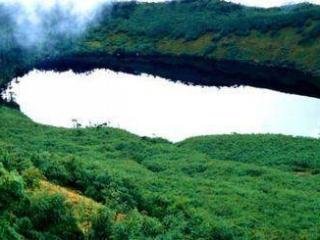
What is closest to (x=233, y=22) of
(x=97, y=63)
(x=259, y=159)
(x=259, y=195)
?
(x=97, y=63)

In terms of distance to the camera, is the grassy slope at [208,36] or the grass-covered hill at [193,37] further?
the grassy slope at [208,36]

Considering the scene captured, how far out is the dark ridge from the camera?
96.3m

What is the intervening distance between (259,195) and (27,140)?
75.2 ft

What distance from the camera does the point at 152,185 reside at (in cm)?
4288

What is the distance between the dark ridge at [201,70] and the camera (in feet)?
316

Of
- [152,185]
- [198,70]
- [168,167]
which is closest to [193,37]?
[198,70]

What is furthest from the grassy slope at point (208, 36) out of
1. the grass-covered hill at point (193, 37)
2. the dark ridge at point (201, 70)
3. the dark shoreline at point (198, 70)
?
the dark ridge at point (201, 70)

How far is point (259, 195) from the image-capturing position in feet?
142

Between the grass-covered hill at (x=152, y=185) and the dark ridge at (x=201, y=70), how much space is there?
111 feet

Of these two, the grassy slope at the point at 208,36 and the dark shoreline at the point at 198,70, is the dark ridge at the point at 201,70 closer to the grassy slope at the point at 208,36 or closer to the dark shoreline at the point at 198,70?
the dark shoreline at the point at 198,70

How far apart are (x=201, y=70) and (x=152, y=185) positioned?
215 ft

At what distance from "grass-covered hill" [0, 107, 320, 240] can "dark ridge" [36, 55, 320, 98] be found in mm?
33811

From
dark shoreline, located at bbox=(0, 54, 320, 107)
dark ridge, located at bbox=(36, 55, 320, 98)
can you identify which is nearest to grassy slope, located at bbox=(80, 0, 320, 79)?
dark shoreline, located at bbox=(0, 54, 320, 107)

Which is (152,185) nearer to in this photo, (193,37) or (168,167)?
(168,167)
